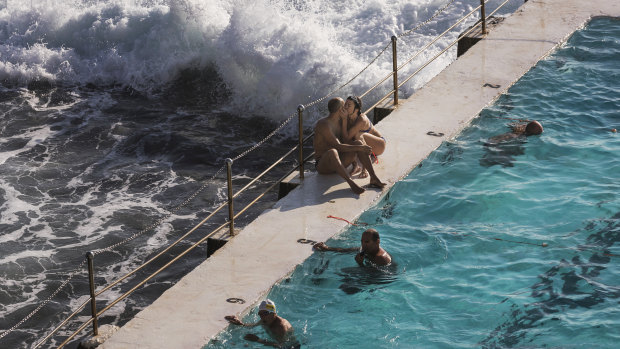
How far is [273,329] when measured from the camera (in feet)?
30.0

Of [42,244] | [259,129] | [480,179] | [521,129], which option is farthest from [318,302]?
[259,129]

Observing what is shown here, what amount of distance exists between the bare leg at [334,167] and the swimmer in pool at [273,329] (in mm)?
2911

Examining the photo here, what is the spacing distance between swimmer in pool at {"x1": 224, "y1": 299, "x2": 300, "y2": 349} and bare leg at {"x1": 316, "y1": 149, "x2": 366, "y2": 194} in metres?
2.91

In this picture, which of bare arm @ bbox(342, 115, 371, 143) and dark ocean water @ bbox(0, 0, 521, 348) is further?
dark ocean water @ bbox(0, 0, 521, 348)

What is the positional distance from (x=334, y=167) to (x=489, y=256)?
2374 mm

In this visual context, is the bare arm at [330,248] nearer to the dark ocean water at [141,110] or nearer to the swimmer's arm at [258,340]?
the swimmer's arm at [258,340]

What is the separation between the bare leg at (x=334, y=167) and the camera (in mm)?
11758

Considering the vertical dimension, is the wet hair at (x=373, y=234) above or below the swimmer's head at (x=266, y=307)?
above

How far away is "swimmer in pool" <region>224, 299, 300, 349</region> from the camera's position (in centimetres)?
908

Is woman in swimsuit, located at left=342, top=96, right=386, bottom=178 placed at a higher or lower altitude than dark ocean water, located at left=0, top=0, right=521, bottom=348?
higher

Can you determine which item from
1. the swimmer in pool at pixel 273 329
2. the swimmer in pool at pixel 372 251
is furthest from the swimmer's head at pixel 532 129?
the swimmer in pool at pixel 273 329

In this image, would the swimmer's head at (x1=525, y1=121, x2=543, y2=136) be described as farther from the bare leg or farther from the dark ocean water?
the dark ocean water

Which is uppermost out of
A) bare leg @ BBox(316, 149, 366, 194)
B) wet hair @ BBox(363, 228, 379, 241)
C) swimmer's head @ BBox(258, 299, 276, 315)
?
bare leg @ BBox(316, 149, 366, 194)

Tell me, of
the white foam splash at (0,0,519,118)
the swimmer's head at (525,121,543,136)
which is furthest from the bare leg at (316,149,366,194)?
the white foam splash at (0,0,519,118)
